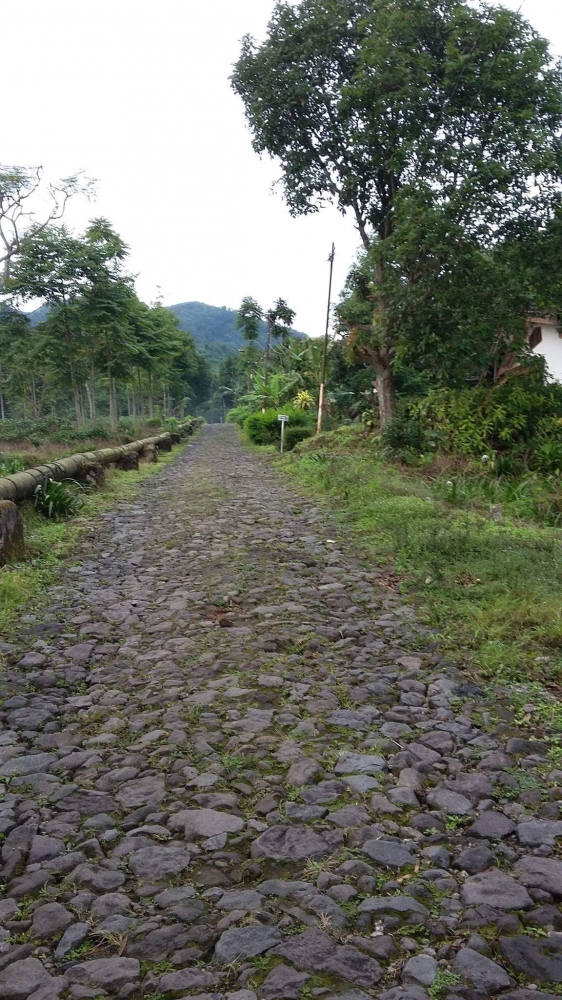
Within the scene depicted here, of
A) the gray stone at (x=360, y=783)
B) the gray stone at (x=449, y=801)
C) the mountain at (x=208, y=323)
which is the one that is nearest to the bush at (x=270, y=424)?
the gray stone at (x=360, y=783)

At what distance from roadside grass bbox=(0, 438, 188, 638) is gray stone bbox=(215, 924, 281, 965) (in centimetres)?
367

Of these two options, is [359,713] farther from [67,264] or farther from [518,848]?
[67,264]

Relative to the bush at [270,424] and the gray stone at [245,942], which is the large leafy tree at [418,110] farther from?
the gray stone at [245,942]

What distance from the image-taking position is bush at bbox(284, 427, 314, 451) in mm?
25531

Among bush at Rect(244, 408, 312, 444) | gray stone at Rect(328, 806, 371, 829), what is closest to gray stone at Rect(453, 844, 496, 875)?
gray stone at Rect(328, 806, 371, 829)

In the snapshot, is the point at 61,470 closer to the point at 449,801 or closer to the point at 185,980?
the point at 449,801

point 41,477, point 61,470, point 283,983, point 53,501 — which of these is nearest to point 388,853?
point 283,983

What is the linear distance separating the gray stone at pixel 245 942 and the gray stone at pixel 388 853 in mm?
536

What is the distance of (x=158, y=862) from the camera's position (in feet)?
8.95

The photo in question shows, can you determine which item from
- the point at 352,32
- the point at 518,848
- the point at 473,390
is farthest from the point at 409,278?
the point at 518,848

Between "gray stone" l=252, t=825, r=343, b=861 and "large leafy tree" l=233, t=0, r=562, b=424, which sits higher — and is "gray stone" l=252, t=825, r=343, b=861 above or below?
below

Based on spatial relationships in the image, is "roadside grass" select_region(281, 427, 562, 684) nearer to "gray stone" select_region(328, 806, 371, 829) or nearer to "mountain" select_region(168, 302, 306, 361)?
"gray stone" select_region(328, 806, 371, 829)

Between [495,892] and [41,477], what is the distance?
31.4 feet

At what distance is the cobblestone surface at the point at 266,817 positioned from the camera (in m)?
2.21
